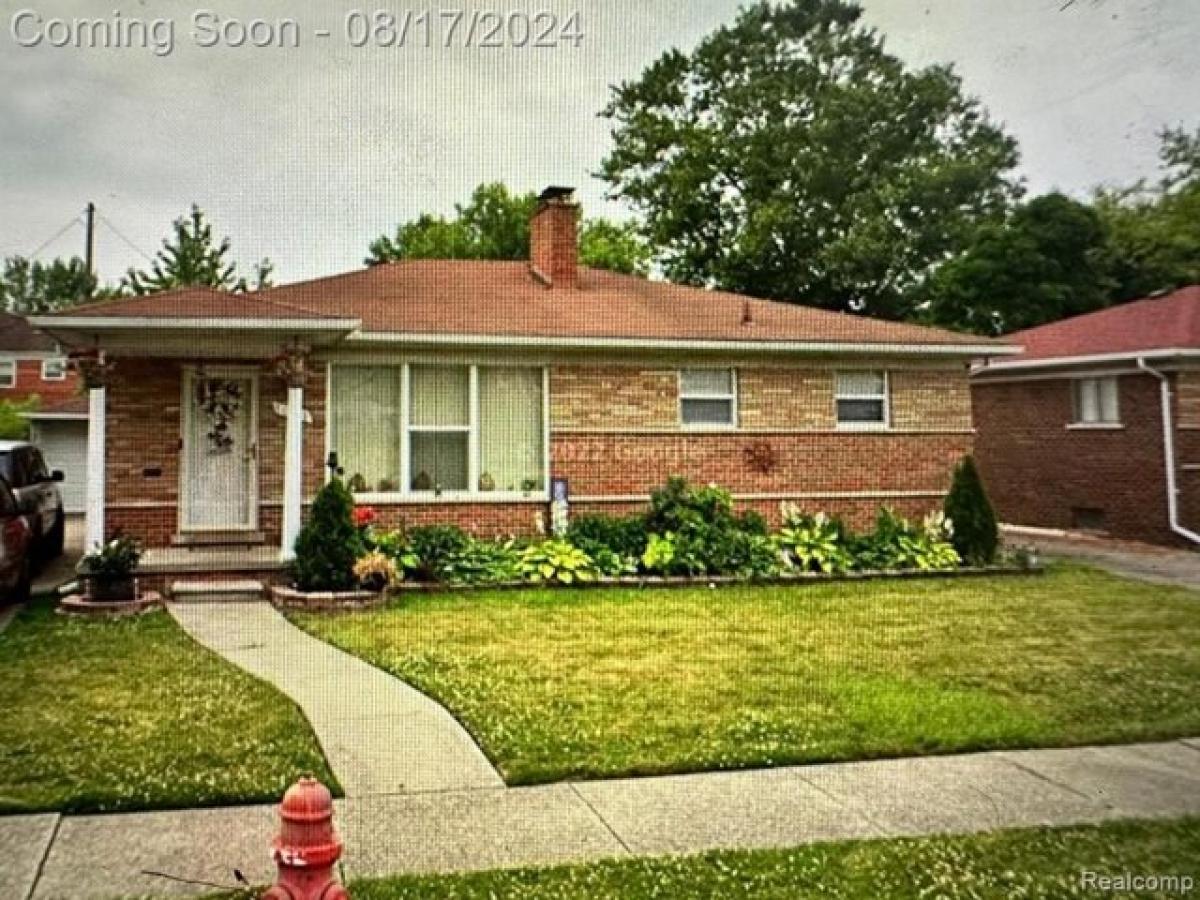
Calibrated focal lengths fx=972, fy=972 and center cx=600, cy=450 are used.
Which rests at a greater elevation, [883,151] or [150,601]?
[883,151]

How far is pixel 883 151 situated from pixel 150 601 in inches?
244

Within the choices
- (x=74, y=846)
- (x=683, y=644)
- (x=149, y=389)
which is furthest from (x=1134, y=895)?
(x=149, y=389)

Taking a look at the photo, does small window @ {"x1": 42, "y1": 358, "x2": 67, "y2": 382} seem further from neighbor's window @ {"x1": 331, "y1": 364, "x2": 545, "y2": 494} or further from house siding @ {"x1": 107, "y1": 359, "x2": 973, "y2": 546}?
neighbor's window @ {"x1": 331, "y1": 364, "x2": 545, "y2": 494}

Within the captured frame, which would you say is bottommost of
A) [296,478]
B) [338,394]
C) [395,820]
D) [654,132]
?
[395,820]

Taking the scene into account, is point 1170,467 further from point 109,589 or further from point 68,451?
point 68,451

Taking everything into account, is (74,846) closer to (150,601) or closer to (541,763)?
(541,763)

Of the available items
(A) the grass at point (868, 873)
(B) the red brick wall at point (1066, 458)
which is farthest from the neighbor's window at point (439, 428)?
(B) the red brick wall at point (1066, 458)

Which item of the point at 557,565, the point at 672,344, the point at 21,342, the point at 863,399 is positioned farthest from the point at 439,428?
the point at 21,342

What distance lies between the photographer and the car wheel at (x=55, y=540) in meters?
10.2

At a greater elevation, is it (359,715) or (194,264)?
(194,264)

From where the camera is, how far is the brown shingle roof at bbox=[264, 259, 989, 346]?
969cm

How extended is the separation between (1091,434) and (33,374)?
69.1ft

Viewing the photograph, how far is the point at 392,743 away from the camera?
403 cm

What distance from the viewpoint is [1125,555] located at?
10.6 metres
